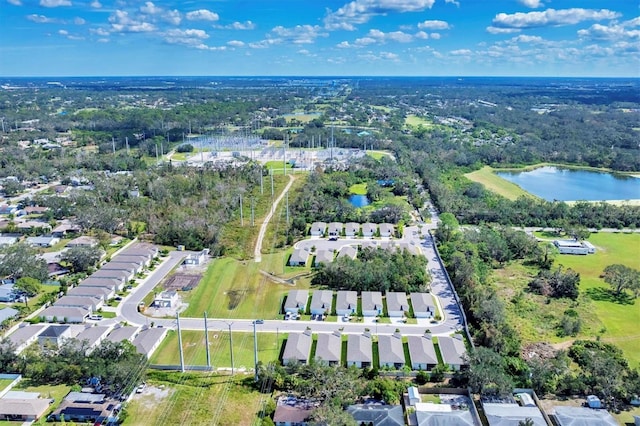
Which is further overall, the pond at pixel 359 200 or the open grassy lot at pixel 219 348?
the pond at pixel 359 200

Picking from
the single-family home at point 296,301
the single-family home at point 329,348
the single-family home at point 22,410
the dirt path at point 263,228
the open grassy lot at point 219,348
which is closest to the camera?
the single-family home at point 22,410

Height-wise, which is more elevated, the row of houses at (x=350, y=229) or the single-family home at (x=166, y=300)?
the row of houses at (x=350, y=229)

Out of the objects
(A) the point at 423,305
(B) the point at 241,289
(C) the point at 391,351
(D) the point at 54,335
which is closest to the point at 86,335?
(D) the point at 54,335

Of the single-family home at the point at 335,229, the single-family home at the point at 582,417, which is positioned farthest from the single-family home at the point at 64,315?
the single-family home at the point at 582,417

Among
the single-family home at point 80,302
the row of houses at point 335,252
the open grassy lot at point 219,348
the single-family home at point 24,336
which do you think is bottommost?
the open grassy lot at point 219,348

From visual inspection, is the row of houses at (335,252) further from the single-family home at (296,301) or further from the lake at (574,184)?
the lake at (574,184)

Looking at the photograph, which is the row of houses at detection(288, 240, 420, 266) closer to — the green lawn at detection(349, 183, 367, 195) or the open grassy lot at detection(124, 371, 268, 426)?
the open grassy lot at detection(124, 371, 268, 426)

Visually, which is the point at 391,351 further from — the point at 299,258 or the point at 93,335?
the point at 93,335

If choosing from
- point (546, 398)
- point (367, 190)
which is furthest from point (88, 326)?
point (367, 190)
